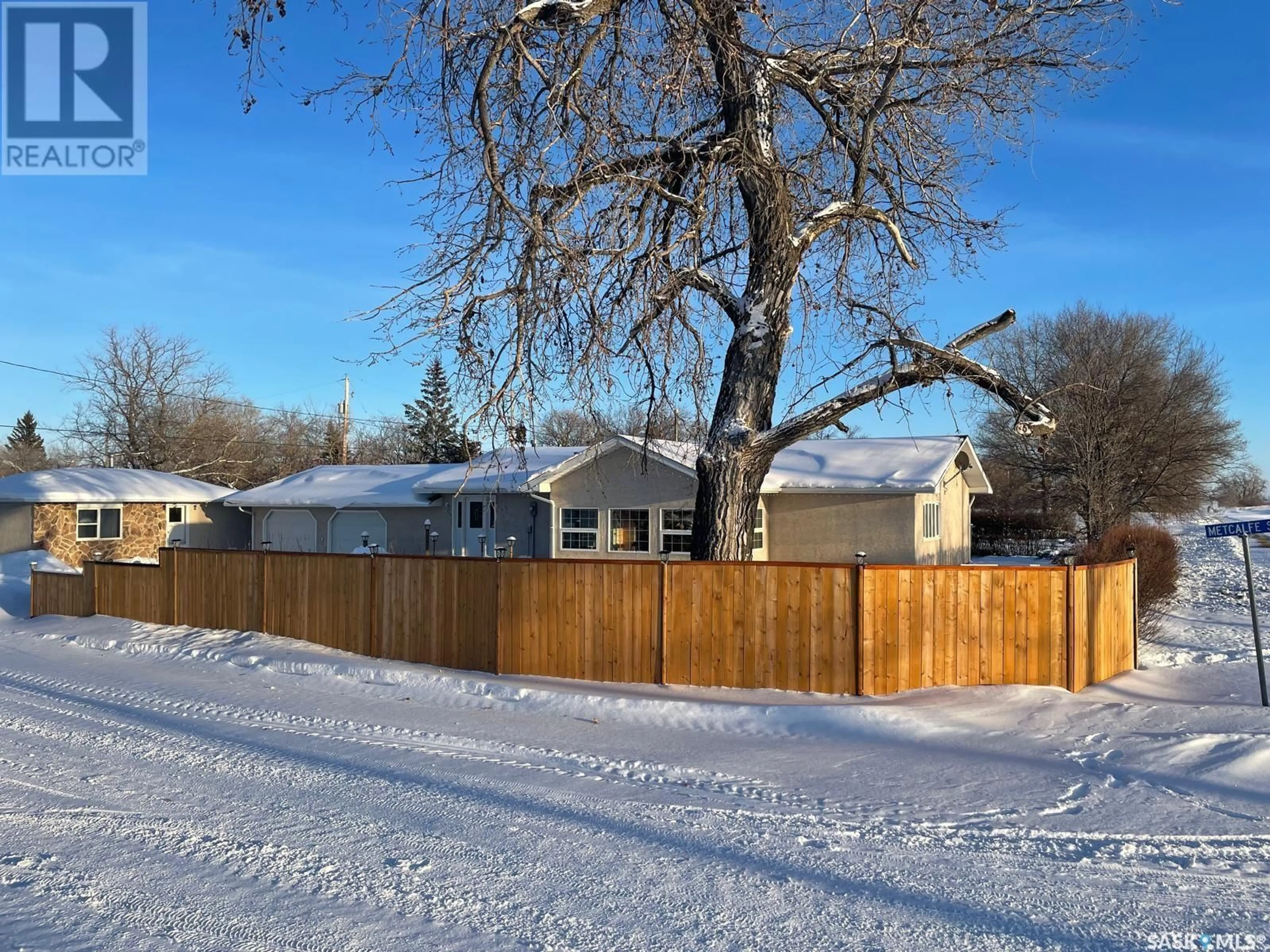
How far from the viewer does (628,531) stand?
2367 cm

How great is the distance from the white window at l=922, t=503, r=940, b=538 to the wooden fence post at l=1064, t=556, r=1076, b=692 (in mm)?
11769

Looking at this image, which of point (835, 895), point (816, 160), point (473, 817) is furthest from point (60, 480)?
point (835, 895)

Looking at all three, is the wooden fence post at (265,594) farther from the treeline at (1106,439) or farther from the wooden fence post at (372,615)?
the treeline at (1106,439)

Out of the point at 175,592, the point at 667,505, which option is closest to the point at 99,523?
the point at 175,592

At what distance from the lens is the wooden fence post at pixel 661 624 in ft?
38.3

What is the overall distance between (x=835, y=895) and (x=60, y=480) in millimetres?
31027

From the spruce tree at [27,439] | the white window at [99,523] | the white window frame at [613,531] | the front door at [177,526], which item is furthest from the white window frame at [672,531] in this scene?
the spruce tree at [27,439]

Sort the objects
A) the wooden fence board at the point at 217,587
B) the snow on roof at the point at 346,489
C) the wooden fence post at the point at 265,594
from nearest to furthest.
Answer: the wooden fence post at the point at 265,594 < the wooden fence board at the point at 217,587 < the snow on roof at the point at 346,489

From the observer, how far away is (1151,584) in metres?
18.2

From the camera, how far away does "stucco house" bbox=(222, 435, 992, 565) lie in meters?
22.4

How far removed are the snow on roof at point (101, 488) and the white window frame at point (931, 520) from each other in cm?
2269

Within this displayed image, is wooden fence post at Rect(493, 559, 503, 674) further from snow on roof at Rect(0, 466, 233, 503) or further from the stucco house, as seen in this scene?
snow on roof at Rect(0, 466, 233, 503)

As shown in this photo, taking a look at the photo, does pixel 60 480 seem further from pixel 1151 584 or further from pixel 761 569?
pixel 1151 584

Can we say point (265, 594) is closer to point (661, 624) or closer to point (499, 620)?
point (499, 620)
